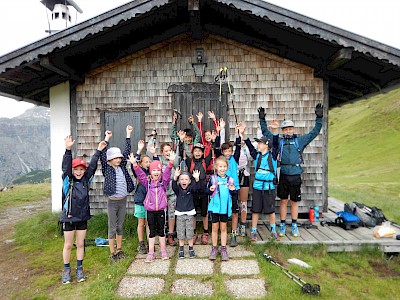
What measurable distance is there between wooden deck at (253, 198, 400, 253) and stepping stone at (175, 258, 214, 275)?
1.10 m

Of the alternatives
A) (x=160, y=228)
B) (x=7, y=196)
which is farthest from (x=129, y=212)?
(x=7, y=196)

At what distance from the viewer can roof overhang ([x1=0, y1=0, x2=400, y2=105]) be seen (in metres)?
4.98

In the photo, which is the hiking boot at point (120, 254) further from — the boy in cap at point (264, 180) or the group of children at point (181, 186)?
the boy in cap at point (264, 180)

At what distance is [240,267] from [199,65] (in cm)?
398

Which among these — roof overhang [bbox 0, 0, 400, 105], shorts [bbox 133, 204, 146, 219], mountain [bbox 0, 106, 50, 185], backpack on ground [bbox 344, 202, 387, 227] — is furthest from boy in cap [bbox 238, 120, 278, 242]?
mountain [bbox 0, 106, 50, 185]

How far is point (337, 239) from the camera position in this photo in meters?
5.07

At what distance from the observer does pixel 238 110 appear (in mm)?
6422

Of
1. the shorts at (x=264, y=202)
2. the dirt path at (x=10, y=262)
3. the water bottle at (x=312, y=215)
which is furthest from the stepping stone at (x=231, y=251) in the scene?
the dirt path at (x=10, y=262)

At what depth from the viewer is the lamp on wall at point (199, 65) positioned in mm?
6246

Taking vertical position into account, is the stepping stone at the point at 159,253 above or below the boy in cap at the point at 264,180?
below

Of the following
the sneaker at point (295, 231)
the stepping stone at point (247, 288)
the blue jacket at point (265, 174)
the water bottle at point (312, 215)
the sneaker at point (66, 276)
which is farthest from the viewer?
the water bottle at point (312, 215)

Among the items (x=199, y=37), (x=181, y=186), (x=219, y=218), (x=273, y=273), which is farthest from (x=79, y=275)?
(x=199, y=37)

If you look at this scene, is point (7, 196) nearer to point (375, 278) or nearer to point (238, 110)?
point (238, 110)

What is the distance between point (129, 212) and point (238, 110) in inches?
127
